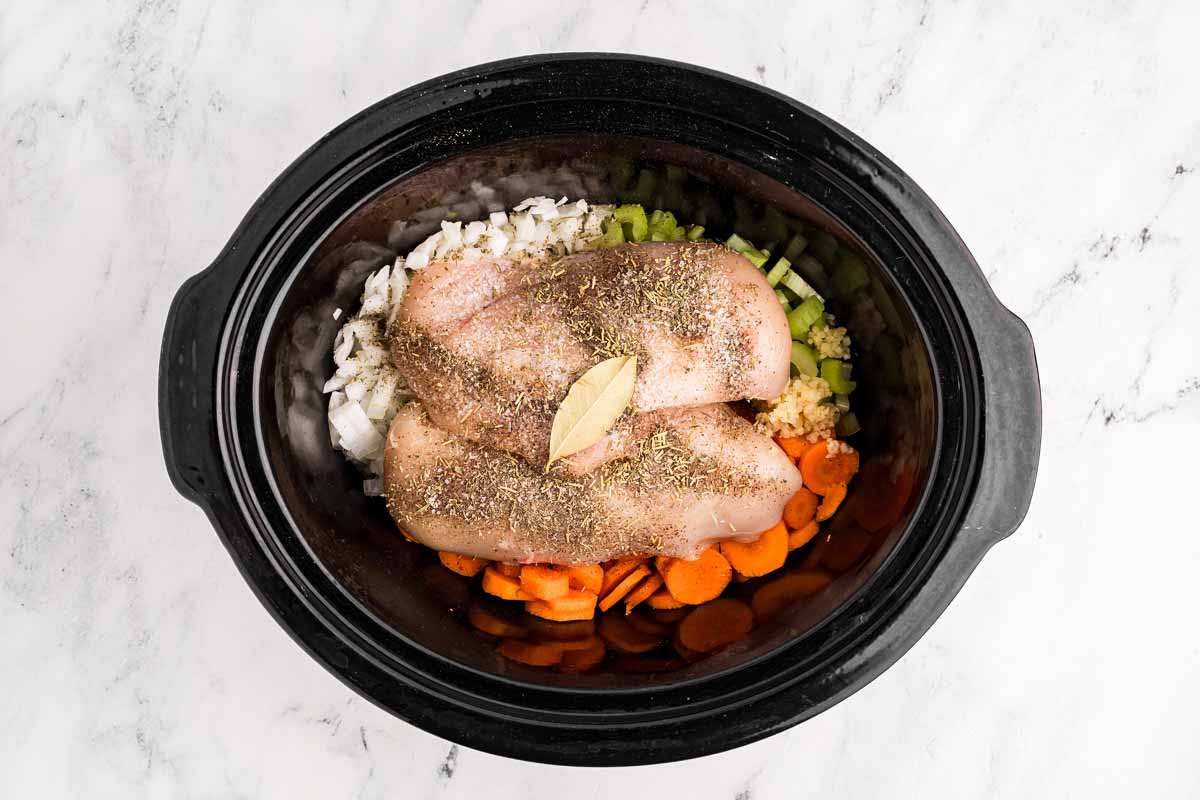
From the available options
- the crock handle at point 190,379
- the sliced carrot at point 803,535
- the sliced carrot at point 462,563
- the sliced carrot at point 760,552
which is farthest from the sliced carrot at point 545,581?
the crock handle at point 190,379

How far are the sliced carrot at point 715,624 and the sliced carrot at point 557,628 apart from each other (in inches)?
8.2

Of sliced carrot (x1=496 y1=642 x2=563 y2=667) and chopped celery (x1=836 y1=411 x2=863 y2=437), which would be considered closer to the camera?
sliced carrot (x1=496 y1=642 x2=563 y2=667)

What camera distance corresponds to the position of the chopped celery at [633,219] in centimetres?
204

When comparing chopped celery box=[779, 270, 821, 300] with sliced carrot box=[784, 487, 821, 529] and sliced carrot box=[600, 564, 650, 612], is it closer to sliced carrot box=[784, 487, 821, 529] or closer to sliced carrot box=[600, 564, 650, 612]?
sliced carrot box=[784, 487, 821, 529]

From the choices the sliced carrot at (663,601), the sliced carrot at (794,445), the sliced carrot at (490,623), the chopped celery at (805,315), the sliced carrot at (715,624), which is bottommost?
the sliced carrot at (490,623)

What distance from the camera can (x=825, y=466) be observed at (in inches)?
78.8

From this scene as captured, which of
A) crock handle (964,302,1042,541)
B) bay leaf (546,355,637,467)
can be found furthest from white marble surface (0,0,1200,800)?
bay leaf (546,355,637,467)

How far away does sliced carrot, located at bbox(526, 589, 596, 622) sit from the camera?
1970 mm

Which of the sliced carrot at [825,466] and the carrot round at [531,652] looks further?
the sliced carrot at [825,466]

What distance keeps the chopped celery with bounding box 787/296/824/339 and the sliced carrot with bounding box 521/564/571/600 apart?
0.75m

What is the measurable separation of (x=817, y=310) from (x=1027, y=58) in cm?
82

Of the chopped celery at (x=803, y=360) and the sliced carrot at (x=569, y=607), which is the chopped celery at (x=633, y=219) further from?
the sliced carrot at (x=569, y=607)

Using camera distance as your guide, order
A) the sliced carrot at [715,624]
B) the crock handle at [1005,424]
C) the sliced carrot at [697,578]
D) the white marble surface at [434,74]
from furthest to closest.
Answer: the white marble surface at [434,74] < the sliced carrot at [697,578] < the sliced carrot at [715,624] < the crock handle at [1005,424]

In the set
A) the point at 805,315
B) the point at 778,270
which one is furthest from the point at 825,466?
the point at 778,270
